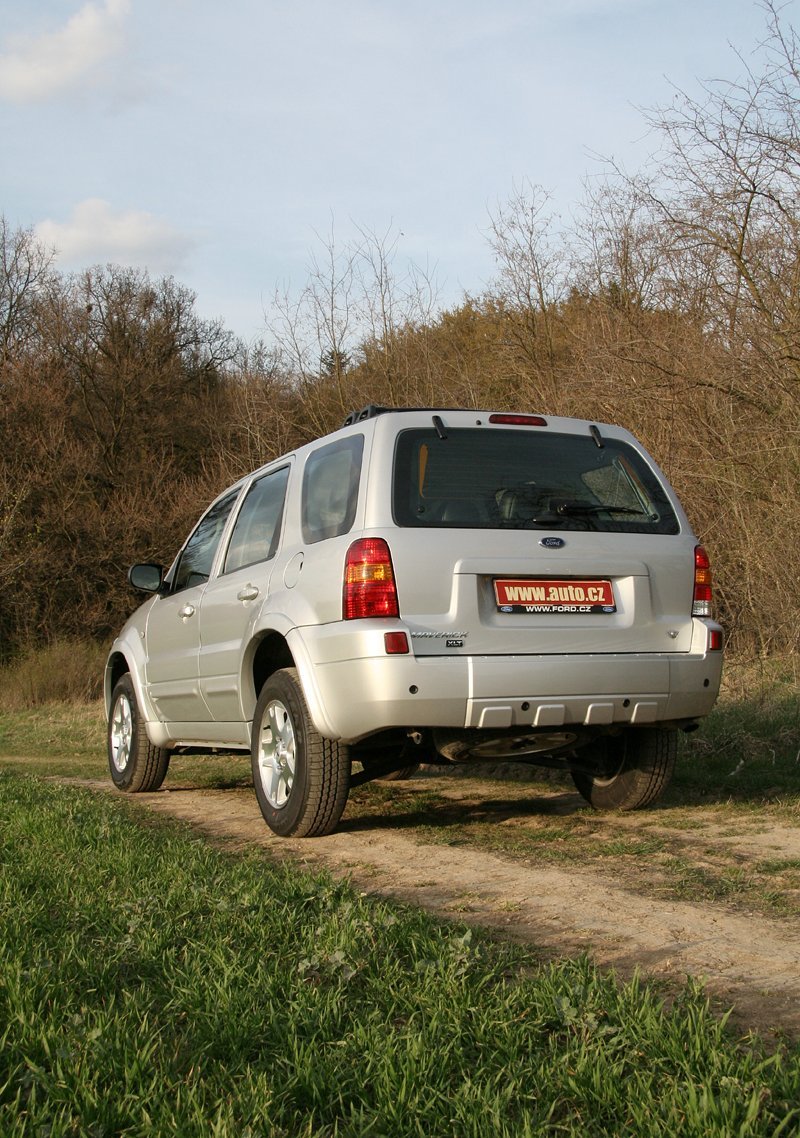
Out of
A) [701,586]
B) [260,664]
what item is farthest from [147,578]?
[701,586]

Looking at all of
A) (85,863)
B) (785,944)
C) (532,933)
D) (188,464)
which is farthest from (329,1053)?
(188,464)

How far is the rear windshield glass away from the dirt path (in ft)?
5.06

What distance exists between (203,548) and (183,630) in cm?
62

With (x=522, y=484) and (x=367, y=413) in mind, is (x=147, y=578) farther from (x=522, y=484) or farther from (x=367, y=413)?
(x=522, y=484)

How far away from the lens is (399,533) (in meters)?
5.19

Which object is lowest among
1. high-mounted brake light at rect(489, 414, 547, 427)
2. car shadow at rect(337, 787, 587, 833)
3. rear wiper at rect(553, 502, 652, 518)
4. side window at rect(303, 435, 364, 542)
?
car shadow at rect(337, 787, 587, 833)

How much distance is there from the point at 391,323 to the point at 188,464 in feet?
47.5

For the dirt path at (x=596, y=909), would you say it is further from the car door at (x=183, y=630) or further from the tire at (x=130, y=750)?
the tire at (x=130, y=750)

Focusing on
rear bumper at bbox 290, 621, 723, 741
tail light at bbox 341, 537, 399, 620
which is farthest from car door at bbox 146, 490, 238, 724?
tail light at bbox 341, 537, 399, 620

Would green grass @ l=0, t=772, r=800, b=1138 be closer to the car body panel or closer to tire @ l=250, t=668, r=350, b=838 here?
the car body panel

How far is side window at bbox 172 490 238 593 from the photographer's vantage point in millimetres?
7617

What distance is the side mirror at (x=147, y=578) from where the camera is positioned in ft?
26.4

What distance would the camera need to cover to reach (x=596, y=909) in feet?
13.6

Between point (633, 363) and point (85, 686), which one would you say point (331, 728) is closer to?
point (633, 363)
